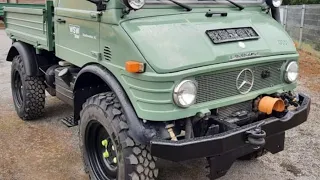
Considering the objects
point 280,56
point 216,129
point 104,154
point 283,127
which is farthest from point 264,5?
point 104,154

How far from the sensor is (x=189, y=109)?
297 centimetres

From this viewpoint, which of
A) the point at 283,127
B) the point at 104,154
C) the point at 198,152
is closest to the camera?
the point at 198,152

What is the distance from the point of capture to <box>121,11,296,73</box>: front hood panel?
2.92 metres

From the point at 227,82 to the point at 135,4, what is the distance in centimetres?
100

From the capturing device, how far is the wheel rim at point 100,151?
359 centimetres

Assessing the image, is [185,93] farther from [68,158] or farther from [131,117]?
[68,158]

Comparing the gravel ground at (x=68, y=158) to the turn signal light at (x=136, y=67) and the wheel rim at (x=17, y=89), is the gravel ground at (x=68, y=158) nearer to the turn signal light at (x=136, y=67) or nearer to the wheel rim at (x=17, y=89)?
the wheel rim at (x=17, y=89)

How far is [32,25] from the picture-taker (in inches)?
203

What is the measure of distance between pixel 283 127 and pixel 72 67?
242 centimetres

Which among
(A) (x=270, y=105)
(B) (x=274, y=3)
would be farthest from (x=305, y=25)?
(A) (x=270, y=105)

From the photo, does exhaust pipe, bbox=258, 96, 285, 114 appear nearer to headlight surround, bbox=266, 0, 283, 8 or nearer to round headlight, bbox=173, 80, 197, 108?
round headlight, bbox=173, 80, 197, 108

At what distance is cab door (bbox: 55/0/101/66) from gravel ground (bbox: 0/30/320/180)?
1193 mm

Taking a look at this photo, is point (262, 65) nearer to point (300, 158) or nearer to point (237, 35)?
point (237, 35)

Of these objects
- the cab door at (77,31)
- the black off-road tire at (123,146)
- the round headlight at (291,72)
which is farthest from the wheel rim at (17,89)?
the round headlight at (291,72)
